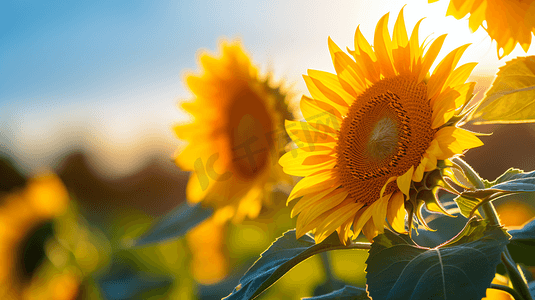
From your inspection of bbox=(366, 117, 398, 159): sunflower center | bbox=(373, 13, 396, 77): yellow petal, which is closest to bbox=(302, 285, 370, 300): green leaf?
bbox=(366, 117, 398, 159): sunflower center

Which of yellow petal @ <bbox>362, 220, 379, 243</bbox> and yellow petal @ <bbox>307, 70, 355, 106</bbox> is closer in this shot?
yellow petal @ <bbox>362, 220, 379, 243</bbox>

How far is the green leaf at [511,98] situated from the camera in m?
0.81

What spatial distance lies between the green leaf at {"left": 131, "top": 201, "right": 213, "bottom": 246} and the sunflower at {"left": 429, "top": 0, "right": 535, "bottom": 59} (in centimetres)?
112

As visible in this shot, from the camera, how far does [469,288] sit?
692 millimetres

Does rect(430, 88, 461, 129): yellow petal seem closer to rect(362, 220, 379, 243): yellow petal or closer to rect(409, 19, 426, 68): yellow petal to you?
rect(409, 19, 426, 68): yellow petal

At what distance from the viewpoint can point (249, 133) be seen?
2242 mm

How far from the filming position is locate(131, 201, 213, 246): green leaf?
1.59 meters

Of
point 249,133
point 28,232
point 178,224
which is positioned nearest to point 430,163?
point 178,224

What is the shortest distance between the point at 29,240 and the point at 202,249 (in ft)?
4.49

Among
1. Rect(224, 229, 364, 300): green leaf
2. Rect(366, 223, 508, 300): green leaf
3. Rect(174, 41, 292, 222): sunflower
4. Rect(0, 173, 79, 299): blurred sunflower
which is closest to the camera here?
Rect(366, 223, 508, 300): green leaf

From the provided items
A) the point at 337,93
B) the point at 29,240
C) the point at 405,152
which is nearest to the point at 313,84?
the point at 337,93

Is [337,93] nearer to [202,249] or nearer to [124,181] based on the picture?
[202,249]

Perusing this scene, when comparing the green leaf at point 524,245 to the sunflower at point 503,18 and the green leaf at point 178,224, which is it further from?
the green leaf at point 178,224

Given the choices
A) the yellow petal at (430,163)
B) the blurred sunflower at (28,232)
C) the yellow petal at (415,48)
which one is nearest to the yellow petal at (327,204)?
the yellow petal at (430,163)
